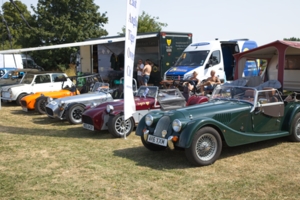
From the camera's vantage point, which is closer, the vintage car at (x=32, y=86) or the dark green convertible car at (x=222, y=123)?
the dark green convertible car at (x=222, y=123)

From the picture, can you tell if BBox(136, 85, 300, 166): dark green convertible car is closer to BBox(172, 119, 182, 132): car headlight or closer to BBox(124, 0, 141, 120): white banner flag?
BBox(172, 119, 182, 132): car headlight

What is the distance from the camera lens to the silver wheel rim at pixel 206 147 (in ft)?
18.6

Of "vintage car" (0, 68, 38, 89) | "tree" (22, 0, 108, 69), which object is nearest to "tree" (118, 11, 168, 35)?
"tree" (22, 0, 108, 69)

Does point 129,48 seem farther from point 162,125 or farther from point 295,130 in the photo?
point 295,130

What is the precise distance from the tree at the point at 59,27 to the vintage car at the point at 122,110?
71.4 ft

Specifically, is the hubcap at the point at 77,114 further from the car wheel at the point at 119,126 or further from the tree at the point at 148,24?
the tree at the point at 148,24

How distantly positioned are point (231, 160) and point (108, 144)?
106 inches

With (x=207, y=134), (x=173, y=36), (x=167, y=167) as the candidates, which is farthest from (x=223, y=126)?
(x=173, y=36)

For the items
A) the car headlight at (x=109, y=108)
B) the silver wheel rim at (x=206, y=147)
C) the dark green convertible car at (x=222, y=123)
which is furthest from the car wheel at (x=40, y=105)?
the silver wheel rim at (x=206, y=147)

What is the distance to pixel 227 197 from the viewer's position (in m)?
4.45

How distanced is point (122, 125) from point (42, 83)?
6587 millimetres

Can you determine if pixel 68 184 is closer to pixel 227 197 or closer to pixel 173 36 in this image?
pixel 227 197

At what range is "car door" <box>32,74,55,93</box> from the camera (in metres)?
13.5

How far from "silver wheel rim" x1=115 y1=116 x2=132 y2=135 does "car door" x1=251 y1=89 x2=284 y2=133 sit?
2985 millimetres
